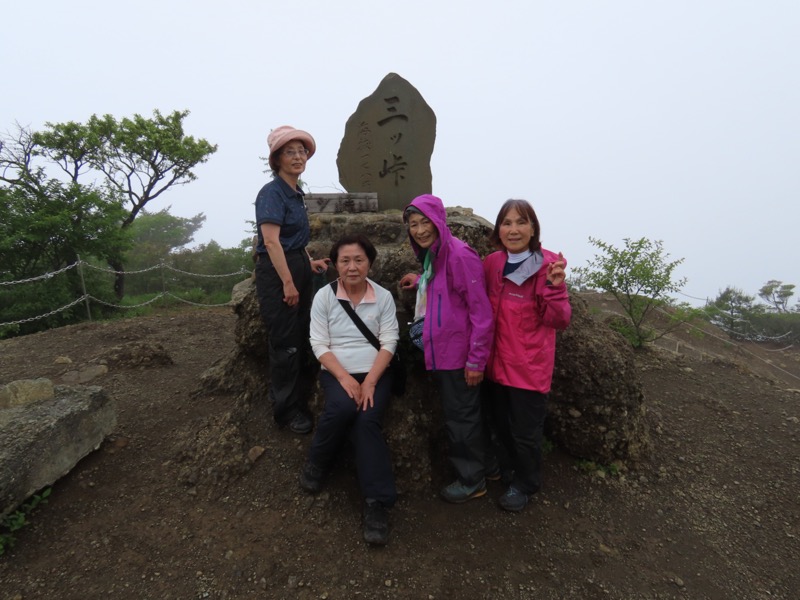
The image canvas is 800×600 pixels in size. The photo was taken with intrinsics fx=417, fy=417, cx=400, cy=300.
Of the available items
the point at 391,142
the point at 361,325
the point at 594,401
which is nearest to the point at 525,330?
the point at 361,325

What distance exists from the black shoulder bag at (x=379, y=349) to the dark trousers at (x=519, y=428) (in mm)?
644

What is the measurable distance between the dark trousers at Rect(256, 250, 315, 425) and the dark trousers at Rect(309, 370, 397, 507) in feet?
1.92

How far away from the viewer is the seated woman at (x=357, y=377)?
2643mm

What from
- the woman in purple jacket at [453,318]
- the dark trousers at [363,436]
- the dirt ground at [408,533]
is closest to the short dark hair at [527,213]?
the woman in purple jacket at [453,318]

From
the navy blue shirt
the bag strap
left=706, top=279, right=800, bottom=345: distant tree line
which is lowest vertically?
left=706, top=279, right=800, bottom=345: distant tree line

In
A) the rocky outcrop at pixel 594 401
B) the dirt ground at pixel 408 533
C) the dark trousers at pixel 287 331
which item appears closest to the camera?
the dirt ground at pixel 408 533

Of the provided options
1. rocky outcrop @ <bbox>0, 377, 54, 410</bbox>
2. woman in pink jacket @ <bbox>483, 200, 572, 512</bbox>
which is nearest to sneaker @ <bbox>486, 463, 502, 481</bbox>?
woman in pink jacket @ <bbox>483, 200, 572, 512</bbox>

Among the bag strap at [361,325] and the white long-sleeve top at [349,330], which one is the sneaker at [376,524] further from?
the bag strap at [361,325]

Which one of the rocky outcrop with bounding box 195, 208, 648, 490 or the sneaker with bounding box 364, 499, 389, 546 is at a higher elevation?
the rocky outcrop with bounding box 195, 208, 648, 490

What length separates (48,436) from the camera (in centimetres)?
287

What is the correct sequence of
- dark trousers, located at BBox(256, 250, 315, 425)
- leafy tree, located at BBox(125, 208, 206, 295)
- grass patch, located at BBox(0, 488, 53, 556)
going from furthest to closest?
leafy tree, located at BBox(125, 208, 206, 295), dark trousers, located at BBox(256, 250, 315, 425), grass patch, located at BBox(0, 488, 53, 556)

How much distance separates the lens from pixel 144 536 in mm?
2686

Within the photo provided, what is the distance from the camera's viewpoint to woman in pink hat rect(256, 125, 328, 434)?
115 inches

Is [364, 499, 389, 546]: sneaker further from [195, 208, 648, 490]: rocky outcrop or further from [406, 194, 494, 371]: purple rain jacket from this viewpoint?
[406, 194, 494, 371]: purple rain jacket
